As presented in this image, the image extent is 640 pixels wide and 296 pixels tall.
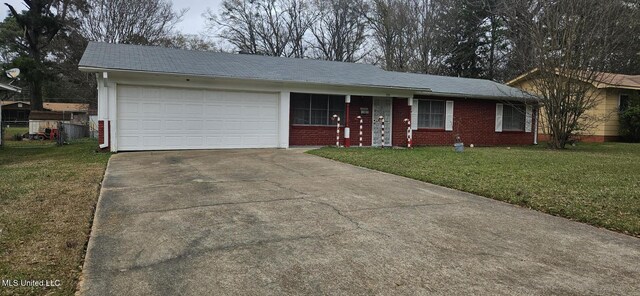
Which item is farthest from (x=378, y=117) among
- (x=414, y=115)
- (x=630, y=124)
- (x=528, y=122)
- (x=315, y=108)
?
(x=630, y=124)

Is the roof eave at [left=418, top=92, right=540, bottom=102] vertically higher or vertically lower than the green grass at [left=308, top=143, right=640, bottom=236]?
higher

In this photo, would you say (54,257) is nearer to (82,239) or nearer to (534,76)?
A: (82,239)

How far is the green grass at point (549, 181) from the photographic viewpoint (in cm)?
539

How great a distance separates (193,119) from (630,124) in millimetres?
20632

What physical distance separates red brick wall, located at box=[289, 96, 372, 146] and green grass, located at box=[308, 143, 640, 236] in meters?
3.28

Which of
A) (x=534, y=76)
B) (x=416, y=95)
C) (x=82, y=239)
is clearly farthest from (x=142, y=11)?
(x=82, y=239)

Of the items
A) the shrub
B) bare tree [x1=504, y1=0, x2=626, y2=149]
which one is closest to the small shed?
bare tree [x1=504, y1=0, x2=626, y2=149]

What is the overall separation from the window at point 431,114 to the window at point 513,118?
357 centimetres

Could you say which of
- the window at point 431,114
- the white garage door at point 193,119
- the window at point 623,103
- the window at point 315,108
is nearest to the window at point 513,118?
the window at point 431,114

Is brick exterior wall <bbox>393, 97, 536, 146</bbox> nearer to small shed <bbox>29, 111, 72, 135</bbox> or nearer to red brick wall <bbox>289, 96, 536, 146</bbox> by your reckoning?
red brick wall <bbox>289, 96, 536, 146</bbox>

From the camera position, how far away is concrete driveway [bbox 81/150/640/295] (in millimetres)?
3031

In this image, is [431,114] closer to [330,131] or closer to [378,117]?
[378,117]

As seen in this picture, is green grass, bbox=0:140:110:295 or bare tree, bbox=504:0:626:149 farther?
bare tree, bbox=504:0:626:149

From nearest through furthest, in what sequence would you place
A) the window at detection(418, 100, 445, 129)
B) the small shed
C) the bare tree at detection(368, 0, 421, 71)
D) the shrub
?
the window at detection(418, 100, 445, 129) → the shrub → the small shed → the bare tree at detection(368, 0, 421, 71)
